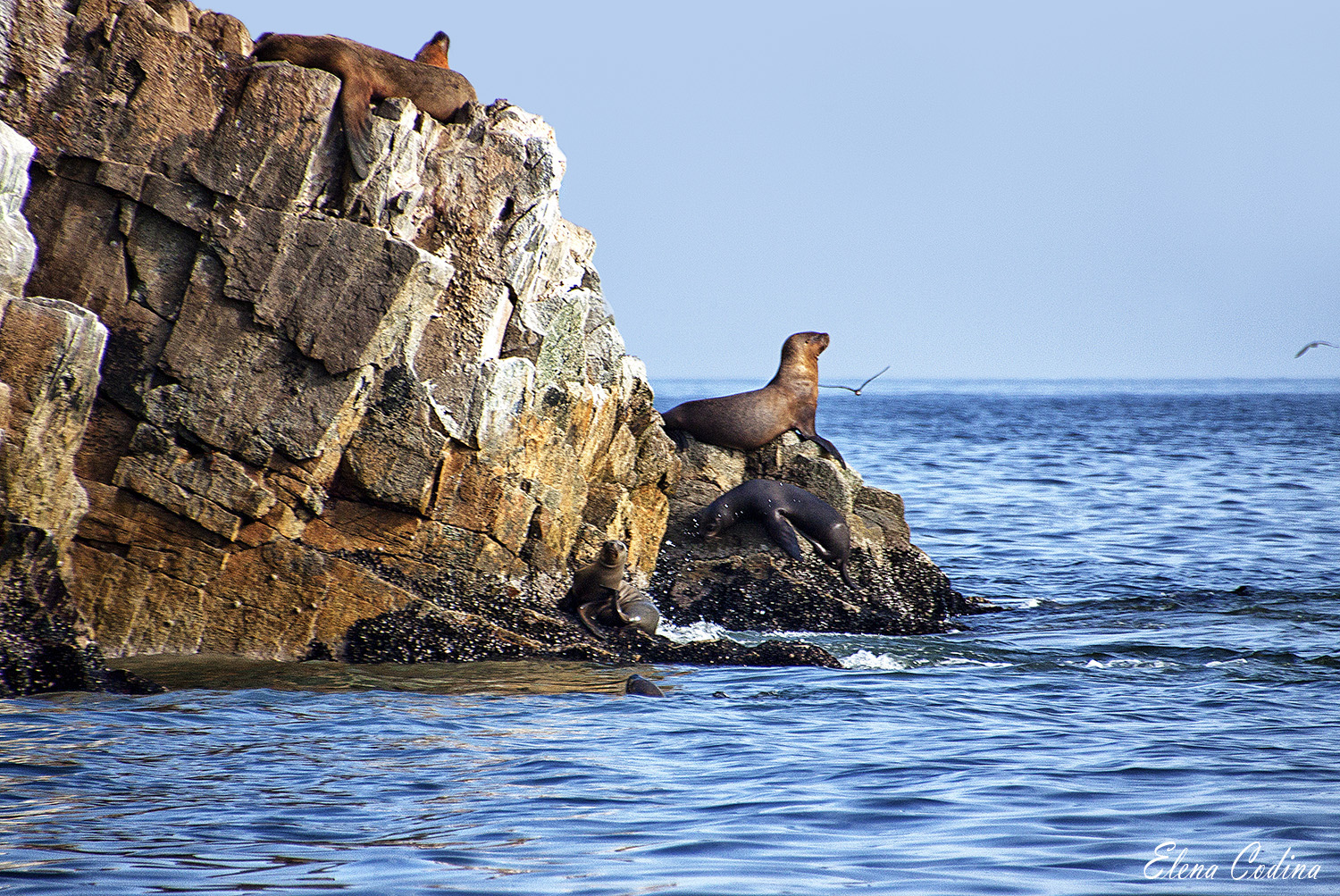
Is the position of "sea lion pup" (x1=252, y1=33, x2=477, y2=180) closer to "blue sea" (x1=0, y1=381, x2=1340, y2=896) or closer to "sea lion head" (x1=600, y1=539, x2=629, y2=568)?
"sea lion head" (x1=600, y1=539, x2=629, y2=568)

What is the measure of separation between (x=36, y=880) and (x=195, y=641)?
4.19 metres

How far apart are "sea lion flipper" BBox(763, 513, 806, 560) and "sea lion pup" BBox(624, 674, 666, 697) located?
358 cm

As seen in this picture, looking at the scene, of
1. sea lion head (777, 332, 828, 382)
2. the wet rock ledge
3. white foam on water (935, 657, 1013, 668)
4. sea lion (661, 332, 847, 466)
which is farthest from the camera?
sea lion head (777, 332, 828, 382)

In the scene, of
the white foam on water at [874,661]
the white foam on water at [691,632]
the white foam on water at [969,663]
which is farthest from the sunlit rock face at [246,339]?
the white foam on water at [969,663]

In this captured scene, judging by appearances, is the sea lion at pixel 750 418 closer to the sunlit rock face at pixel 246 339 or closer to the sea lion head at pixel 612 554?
the sea lion head at pixel 612 554

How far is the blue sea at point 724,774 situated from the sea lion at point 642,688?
0.18 meters

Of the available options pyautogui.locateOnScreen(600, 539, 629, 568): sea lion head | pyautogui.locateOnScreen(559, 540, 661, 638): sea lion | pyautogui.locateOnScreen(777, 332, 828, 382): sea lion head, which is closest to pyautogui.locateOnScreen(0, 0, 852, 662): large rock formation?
pyautogui.locateOnScreen(559, 540, 661, 638): sea lion

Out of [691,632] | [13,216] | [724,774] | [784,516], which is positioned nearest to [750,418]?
[784,516]

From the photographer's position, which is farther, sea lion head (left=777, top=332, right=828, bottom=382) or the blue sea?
sea lion head (left=777, top=332, right=828, bottom=382)

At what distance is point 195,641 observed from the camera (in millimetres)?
9273

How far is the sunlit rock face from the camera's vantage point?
906 centimetres

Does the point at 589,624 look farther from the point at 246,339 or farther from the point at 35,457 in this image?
the point at 35,457

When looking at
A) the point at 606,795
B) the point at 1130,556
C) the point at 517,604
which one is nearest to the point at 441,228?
the point at 517,604

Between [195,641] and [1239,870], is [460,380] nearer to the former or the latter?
[195,641]
